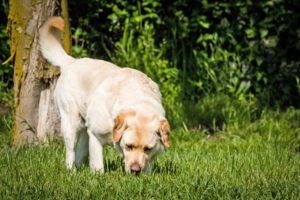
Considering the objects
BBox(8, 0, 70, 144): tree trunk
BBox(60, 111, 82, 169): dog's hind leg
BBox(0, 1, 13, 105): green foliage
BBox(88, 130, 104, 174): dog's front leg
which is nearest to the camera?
BBox(88, 130, 104, 174): dog's front leg

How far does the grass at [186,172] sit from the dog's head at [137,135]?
0.46ft

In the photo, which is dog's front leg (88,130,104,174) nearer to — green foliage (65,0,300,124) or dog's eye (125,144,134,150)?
dog's eye (125,144,134,150)

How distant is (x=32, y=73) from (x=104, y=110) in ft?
6.40

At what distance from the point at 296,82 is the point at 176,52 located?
188 centimetres

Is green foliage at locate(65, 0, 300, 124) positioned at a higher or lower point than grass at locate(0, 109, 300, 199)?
higher

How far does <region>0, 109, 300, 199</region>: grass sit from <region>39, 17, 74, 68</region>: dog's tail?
940mm

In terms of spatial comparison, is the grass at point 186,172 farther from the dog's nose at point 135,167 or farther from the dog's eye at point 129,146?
the dog's eye at point 129,146

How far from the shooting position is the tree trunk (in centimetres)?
734

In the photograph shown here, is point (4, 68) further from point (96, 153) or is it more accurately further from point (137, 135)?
point (137, 135)

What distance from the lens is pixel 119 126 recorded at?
5387 millimetres

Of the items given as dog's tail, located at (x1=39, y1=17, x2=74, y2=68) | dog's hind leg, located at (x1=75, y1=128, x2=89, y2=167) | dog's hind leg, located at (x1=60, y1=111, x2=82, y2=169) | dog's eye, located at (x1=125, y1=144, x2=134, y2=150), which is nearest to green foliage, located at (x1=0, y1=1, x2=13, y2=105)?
dog's tail, located at (x1=39, y1=17, x2=74, y2=68)

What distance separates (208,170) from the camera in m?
6.18

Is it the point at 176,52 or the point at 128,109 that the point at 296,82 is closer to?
the point at 176,52

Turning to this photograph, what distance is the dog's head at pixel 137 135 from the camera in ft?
17.8
